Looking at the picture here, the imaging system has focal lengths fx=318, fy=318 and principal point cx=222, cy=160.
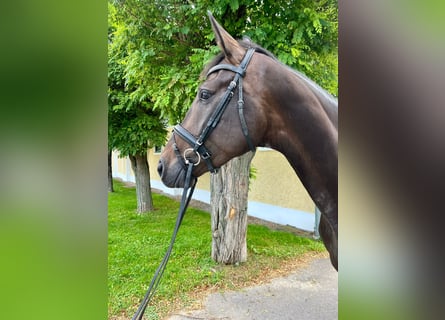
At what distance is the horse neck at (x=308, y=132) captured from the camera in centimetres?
171

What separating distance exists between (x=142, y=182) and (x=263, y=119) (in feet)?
24.1

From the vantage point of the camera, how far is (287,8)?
3469 mm

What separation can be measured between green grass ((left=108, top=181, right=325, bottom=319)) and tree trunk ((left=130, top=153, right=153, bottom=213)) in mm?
802

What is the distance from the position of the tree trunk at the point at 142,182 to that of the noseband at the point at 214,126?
Answer: 22.3 ft

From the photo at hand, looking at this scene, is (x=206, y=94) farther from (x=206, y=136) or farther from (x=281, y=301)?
(x=281, y=301)

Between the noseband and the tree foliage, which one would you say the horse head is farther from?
the tree foliage

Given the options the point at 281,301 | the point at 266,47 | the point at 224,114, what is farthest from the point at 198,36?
the point at 281,301

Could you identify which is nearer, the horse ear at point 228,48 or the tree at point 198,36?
the horse ear at point 228,48

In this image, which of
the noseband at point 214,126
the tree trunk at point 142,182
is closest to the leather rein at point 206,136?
the noseband at point 214,126

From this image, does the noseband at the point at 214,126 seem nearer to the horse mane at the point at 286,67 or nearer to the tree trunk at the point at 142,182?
the horse mane at the point at 286,67
